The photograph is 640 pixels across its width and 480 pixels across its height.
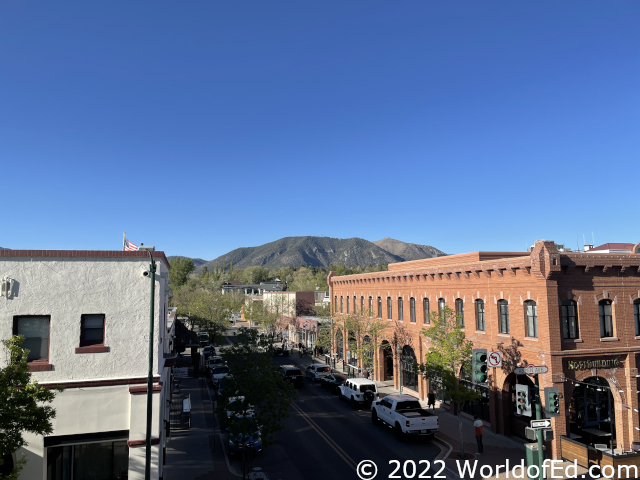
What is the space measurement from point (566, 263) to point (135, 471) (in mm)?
20773

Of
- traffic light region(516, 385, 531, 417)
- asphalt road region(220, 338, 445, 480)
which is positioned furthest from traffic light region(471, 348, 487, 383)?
asphalt road region(220, 338, 445, 480)

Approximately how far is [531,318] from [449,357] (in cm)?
478

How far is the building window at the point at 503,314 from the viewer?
25.1 meters

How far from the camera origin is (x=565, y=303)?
2244 cm

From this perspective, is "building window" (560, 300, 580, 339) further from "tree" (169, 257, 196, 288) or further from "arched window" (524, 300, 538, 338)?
"tree" (169, 257, 196, 288)

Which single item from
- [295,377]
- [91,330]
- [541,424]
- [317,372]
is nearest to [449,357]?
[541,424]

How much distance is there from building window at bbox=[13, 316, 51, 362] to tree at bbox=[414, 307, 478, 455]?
18.6m

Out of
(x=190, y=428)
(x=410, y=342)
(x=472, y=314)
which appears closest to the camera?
(x=190, y=428)

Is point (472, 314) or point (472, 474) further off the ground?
point (472, 314)

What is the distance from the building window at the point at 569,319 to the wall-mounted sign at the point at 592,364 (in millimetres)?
1259

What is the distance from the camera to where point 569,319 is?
73.6 ft

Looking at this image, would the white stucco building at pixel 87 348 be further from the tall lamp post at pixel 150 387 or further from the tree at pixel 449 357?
the tree at pixel 449 357

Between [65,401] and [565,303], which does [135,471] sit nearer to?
[65,401]

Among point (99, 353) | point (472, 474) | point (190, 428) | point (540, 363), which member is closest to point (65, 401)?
point (99, 353)
